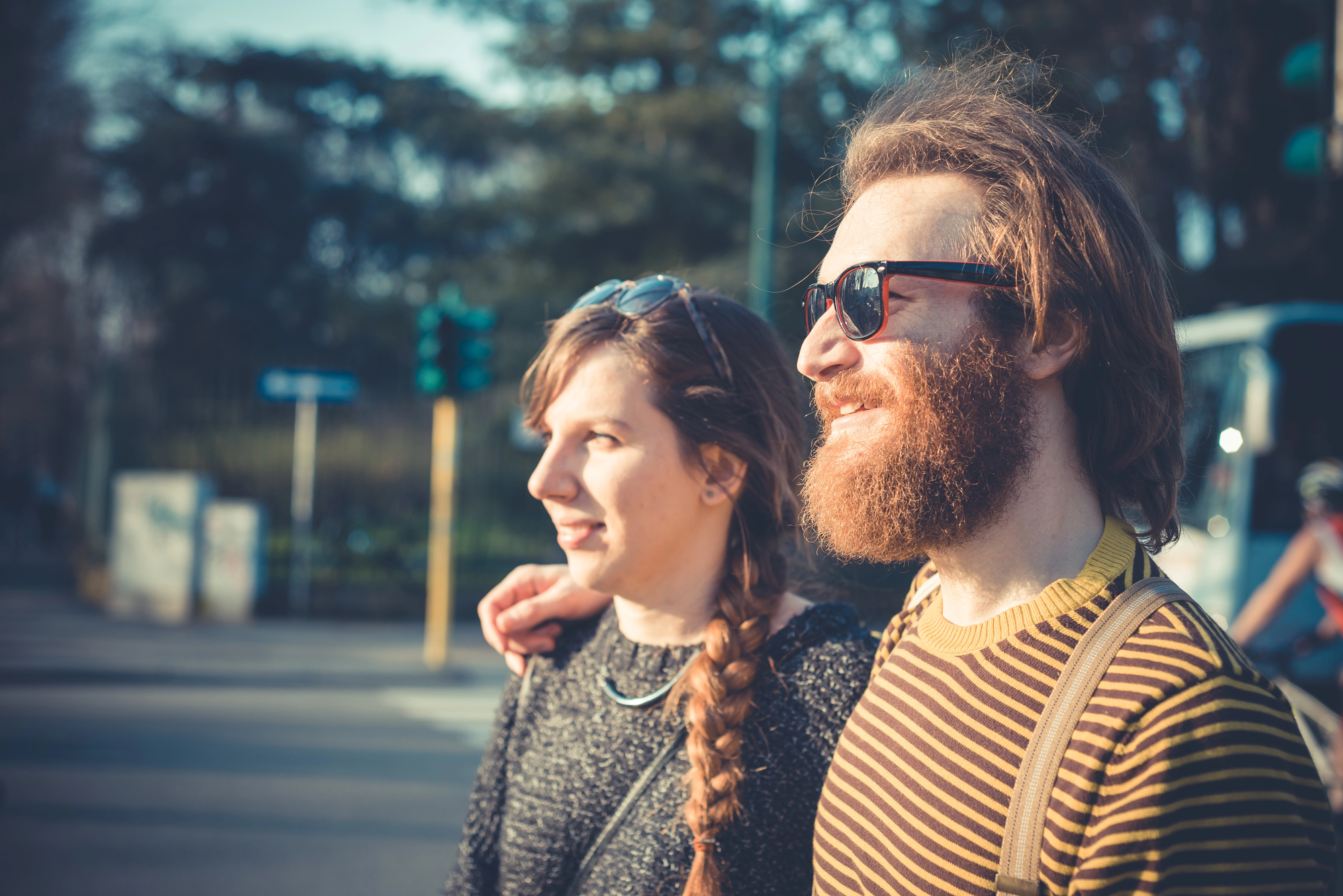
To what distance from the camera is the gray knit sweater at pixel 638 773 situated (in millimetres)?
1672

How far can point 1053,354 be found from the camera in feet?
4.41

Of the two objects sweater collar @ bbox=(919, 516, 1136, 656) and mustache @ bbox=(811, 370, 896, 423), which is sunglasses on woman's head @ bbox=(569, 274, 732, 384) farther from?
sweater collar @ bbox=(919, 516, 1136, 656)

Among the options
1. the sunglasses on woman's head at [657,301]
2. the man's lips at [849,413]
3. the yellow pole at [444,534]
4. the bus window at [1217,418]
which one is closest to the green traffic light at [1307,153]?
the bus window at [1217,418]

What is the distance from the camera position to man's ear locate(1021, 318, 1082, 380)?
1.34 metres

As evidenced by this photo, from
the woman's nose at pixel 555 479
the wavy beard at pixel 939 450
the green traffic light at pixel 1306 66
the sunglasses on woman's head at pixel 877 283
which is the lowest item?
the woman's nose at pixel 555 479

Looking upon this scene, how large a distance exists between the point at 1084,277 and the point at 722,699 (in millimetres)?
864

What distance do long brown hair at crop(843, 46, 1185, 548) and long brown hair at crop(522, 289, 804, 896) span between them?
563mm

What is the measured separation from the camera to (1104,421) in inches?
53.7

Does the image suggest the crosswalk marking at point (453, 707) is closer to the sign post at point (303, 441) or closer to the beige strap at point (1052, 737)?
the sign post at point (303, 441)

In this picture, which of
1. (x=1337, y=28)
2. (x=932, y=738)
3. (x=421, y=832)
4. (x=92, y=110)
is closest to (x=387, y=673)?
(x=421, y=832)

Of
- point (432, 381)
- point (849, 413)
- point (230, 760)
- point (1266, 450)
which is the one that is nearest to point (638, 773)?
point (849, 413)

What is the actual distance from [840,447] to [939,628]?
0.27 meters

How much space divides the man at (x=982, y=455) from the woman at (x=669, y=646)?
0.76ft

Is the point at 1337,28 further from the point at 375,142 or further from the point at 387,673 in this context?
the point at 375,142
